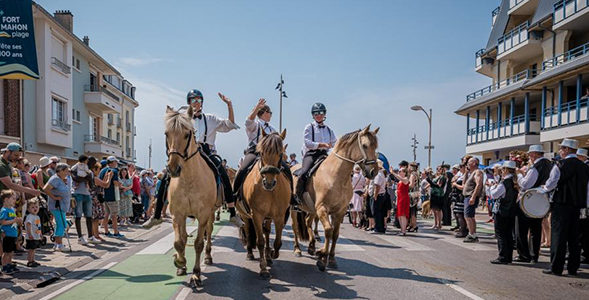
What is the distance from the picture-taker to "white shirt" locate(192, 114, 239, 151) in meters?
8.03

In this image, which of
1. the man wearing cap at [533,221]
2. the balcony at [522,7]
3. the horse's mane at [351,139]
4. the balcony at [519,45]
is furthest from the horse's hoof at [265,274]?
the balcony at [522,7]

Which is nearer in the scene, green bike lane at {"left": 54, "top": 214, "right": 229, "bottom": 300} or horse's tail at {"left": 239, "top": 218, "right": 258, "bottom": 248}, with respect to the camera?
green bike lane at {"left": 54, "top": 214, "right": 229, "bottom": 300}

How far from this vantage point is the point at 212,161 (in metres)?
7.72

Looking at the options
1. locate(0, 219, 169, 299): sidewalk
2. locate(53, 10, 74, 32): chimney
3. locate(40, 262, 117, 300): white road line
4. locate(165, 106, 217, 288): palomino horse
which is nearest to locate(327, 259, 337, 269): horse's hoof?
locate(165, 106, 217, 288): palomino horse

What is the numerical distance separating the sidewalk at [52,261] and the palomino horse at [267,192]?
3.56m

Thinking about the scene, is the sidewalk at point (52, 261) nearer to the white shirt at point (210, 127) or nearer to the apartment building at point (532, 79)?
the white shirt at point (210, 127)

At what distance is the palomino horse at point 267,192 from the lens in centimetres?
698

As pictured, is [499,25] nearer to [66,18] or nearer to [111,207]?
[111,207]

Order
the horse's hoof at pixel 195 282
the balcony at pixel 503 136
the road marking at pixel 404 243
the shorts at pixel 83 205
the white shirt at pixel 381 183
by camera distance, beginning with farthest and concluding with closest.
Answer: the balcony at pixel 503 136, the white shirt at pixel 381 183, the road marking at pixel 404 243, the shorts at pixel 83 205, the horse's hoof at pixel 195 282

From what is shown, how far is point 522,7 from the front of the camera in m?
33.1

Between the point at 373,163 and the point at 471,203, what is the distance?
5138 millimetres

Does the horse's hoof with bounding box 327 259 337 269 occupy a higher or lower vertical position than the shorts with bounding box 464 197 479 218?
lower

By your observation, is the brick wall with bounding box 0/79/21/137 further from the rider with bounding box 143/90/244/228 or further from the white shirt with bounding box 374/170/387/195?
the rider with bounding box 143/90/244/228

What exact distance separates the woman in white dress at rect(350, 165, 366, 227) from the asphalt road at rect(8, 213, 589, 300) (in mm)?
4570
